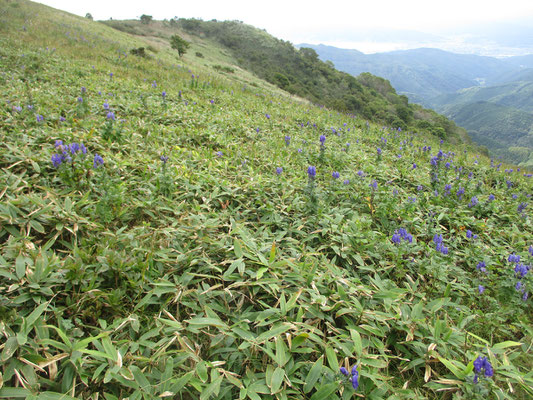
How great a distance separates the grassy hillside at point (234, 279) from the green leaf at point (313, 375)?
1 centimetres

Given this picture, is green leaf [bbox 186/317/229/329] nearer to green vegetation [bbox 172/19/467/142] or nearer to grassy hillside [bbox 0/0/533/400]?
grassy hillside [bbox 0/0/533/400]

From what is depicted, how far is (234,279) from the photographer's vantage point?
8.58 ft

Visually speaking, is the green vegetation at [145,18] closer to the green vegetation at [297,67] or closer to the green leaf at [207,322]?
the green vegetation at [297,67]

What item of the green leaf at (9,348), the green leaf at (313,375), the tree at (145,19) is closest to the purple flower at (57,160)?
the green leaf at (9,348)

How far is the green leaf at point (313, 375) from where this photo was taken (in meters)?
Answer: 1.91

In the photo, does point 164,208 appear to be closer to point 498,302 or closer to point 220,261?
point 220,261

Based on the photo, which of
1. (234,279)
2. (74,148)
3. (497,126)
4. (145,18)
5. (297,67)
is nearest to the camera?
(234,279)

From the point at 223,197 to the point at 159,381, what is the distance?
8.36ft

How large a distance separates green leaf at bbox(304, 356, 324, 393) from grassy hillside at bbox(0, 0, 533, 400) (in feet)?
0.04

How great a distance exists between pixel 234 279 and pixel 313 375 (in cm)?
103

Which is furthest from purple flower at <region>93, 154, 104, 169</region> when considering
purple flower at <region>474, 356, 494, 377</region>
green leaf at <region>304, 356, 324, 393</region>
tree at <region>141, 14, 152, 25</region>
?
tree at <region>141, 14, 152, 25</region>

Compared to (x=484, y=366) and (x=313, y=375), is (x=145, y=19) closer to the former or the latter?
(x=313, y=375)

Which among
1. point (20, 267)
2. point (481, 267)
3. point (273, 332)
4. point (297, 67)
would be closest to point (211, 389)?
point (273, 332)

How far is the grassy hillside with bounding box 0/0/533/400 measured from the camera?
1.93m
